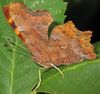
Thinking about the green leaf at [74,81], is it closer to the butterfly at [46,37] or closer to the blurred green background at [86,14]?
the butterfly at [46,37]

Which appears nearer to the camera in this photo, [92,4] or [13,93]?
[13,93]

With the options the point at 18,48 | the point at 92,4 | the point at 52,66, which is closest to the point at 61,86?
the point at 52,66

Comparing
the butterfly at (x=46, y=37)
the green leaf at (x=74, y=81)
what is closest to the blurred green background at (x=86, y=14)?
the butterfly at (x=46, y=37)

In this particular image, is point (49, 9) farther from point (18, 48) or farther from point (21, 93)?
point (21, 93)

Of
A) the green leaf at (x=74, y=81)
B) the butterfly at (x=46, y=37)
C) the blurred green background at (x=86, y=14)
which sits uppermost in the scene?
the butterfly at (x=46, y=37)

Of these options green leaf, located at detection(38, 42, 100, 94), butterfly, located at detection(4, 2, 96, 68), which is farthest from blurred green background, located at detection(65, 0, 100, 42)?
green leaf, located at detection(38, 42, 100, 94)

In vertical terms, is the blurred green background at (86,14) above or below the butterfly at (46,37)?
below

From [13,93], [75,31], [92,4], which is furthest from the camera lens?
[92,4]
